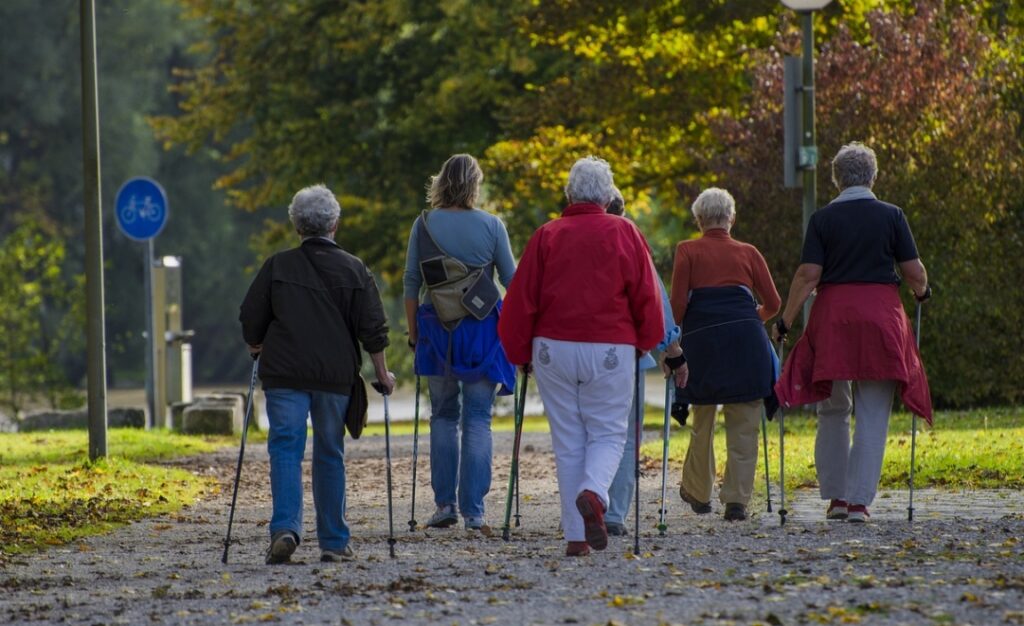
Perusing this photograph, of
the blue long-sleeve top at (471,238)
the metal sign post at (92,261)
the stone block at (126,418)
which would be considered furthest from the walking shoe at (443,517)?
the stone block at (126,418)

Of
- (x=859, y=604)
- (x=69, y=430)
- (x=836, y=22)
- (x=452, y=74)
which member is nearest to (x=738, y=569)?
(x=859, y=604)

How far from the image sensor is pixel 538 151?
28.4m

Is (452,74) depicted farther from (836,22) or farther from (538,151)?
(836,22)

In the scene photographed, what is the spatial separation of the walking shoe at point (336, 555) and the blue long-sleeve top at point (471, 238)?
178 centimetres

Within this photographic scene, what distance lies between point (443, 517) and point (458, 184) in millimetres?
1795

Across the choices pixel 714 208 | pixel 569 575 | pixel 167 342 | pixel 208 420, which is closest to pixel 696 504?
pixel 714 208

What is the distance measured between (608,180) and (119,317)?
52251 millimetres

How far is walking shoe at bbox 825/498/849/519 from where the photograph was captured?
33.3 feet

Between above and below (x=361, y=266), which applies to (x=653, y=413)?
below

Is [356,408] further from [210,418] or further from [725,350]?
[210,418]

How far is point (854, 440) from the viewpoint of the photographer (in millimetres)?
10078

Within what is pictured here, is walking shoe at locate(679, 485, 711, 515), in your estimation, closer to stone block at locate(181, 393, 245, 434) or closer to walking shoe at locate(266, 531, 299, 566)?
walking shoe at locate(266, 531, 299, 566)

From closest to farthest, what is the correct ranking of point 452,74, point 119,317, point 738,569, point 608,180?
point 738,569 < point 608,180 < point 452,74 < point 119,317

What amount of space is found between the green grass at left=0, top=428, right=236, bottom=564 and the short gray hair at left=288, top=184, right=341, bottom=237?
237cm
